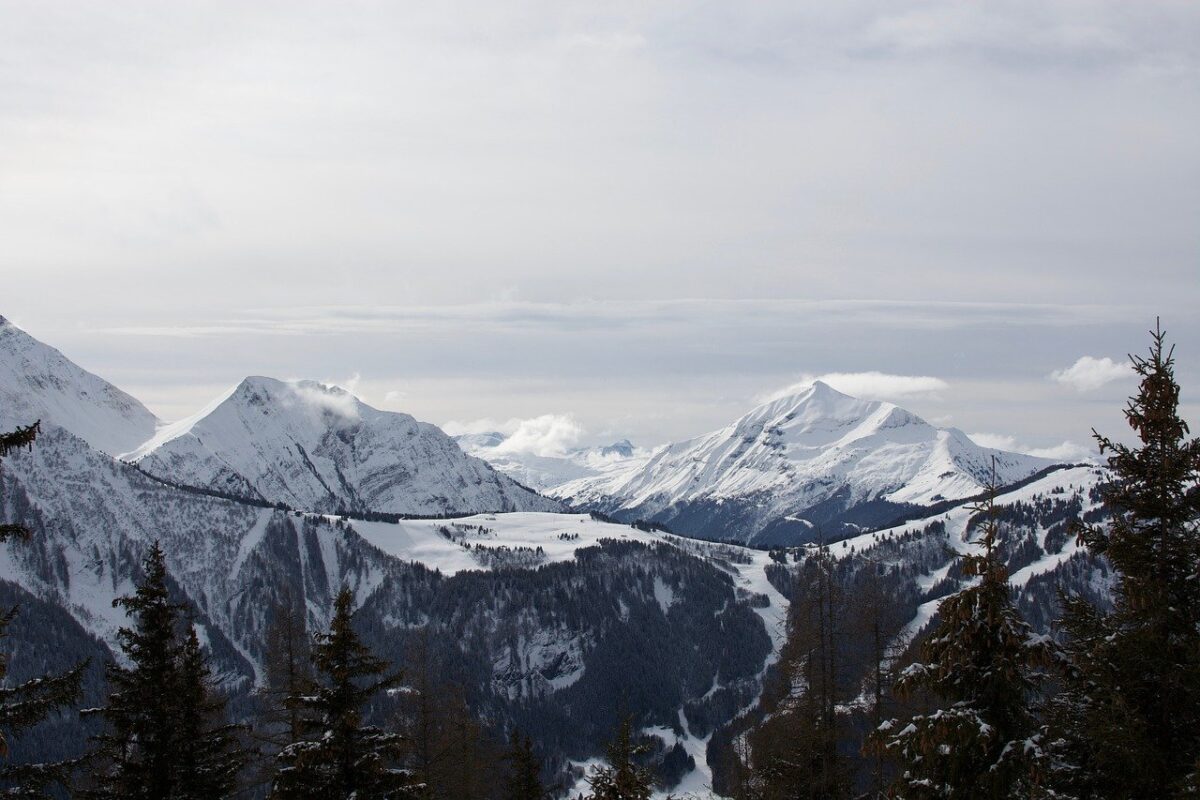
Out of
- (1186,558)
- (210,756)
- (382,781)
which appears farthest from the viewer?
(210,756)

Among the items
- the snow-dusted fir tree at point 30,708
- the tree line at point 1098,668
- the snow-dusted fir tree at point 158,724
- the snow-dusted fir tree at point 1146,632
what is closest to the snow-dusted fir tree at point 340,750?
the snow-dusted fir tree at point 158,724

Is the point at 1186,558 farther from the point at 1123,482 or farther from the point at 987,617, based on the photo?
the point at 987,617

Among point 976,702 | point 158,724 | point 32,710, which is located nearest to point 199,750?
point 158,724

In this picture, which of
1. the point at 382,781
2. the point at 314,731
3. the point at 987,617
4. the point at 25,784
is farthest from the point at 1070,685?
the point at 25,784

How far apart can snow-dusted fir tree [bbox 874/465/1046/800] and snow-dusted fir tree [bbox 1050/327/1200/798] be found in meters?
1.48

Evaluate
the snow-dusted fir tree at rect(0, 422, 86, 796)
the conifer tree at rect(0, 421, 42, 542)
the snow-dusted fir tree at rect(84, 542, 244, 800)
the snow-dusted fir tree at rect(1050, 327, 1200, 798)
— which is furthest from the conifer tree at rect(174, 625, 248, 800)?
the snow-dusted fir tree at rect(1050, 327, 1200, 798)

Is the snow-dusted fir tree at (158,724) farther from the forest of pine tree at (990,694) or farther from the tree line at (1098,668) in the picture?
the tree line at (1098,668)

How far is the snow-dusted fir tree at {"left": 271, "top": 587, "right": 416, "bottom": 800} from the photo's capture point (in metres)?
23.6

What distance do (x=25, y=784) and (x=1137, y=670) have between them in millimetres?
21899

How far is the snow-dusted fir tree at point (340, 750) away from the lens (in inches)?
930

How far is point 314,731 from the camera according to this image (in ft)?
81.7

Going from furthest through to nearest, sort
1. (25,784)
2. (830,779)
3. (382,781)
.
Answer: (830,779), (382,781), (25,784)

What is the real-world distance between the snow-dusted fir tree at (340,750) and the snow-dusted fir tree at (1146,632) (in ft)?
51.5

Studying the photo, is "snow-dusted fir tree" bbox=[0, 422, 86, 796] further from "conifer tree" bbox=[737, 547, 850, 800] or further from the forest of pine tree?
"conifer tree" bbox=[737, 547, 850, 800]
